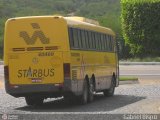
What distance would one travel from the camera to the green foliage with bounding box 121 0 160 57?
156 feet

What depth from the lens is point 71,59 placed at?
19375 millimetres

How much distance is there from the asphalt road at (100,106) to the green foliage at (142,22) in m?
15.0

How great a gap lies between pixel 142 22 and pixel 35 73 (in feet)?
95.5

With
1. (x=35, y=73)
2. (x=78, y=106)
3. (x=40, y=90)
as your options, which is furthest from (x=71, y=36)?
(x=78, y=106)

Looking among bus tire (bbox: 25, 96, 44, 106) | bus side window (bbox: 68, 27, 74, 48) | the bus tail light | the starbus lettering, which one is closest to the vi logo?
bus side window (bbox: 68, 27, 74, 48)

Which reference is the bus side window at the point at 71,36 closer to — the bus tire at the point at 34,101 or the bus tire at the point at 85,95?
the bus tire at the point at 85,95

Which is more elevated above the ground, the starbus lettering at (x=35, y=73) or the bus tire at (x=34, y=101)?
the starbus lettering at (x=35, y=73)

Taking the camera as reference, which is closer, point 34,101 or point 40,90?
point 40,90

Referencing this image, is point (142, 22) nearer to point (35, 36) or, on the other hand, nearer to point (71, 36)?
point (71, 36)

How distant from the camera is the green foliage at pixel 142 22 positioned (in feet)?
156

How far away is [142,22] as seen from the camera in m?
47.8

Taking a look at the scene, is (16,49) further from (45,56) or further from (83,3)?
(83,3)

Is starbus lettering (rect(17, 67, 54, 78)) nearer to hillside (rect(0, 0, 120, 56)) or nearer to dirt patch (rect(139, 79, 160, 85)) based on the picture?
dirt patch (rect(139, 79, 160, 85))

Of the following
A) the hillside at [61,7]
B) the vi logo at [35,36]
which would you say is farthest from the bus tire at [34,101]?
the hillside at [61,7]
